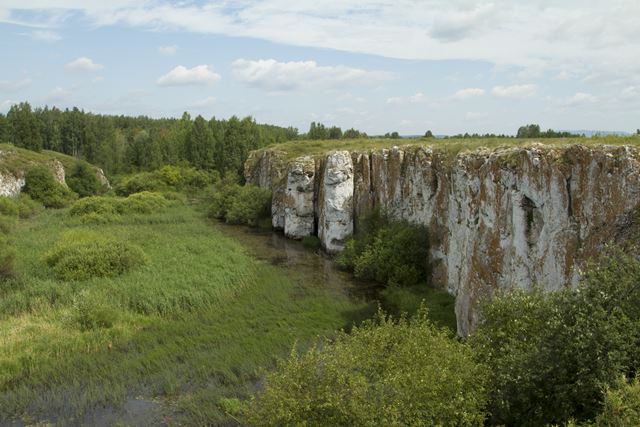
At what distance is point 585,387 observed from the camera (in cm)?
1078

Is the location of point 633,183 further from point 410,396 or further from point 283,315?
point 283,315

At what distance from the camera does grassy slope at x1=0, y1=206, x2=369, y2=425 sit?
1852 cm

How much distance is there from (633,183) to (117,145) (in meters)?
113

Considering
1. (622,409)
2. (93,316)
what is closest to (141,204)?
(93,316)

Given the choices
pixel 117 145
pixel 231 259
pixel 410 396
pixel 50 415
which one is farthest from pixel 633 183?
pixel 117 145

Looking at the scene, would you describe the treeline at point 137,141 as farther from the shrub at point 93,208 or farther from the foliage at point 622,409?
the foliage at point 622,409

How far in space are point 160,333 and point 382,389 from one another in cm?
1482

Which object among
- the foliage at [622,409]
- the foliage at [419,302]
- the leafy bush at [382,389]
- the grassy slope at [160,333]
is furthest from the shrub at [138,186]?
the foliage at [622,409]

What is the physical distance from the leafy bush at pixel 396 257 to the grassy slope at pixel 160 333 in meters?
4.11

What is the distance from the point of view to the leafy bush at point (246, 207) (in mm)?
57125

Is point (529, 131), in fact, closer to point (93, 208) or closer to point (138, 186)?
point (93, 208)

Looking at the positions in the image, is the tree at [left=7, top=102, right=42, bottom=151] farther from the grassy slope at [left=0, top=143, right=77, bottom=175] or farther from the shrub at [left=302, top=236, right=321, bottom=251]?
the shrub at [left=302, top=236, right=321, bottom=251]

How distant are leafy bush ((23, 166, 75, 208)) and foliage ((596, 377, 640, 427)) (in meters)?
76.7

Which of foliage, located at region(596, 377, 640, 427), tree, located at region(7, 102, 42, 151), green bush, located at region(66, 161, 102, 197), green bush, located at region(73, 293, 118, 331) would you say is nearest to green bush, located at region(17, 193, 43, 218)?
green bush, located at region(66, 161, 102, 197)
